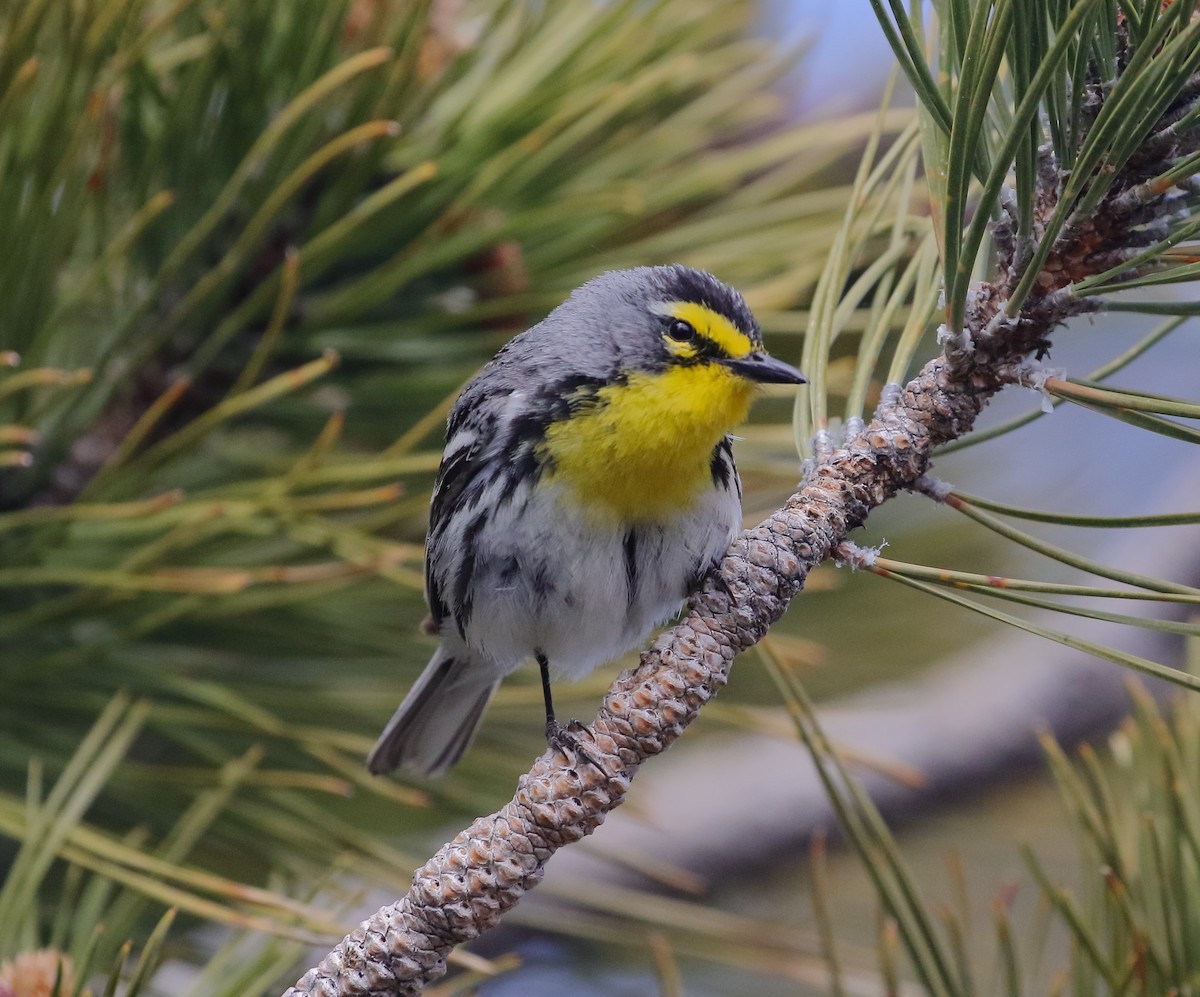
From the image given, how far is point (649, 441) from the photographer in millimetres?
1714

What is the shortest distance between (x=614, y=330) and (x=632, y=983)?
121 centimetres

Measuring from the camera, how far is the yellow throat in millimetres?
1712

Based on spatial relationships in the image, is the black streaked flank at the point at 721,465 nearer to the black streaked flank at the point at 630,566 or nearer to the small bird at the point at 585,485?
the small bird at the point at 585,485

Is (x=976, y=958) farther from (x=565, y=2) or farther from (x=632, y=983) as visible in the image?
(x=565, y=2)

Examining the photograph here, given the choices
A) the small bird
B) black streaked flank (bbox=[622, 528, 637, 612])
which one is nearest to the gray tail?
the small bird

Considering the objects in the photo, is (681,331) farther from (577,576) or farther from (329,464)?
(329,464)

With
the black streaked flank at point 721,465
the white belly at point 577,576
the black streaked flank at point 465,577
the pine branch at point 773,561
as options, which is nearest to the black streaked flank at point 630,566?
the white belly at point 577,576

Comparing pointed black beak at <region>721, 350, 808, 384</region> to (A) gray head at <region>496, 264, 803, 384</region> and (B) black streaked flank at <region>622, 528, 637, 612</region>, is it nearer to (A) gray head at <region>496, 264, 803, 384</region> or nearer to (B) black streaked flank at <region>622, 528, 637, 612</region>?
(A) gray head at <region>496, 264, 803, 384</region>

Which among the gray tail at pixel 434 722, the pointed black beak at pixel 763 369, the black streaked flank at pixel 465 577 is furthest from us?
the black streaked flank at pixel 465 577

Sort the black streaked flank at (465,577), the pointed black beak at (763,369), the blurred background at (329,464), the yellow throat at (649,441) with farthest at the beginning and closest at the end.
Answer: the black streaked flank at (465,577)
the yellow throat at (649,441)
the pointed black beak at (763,369)
the blurred background at (329,464)

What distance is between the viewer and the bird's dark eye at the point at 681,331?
1808 mm

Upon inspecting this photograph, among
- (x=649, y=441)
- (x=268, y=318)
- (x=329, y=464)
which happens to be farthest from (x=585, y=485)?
(x=268, y=318)

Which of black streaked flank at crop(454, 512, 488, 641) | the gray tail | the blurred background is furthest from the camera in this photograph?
black streaked flank at crop(454, 512, 488, 641)

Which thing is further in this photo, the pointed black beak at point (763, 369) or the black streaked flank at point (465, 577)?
the black streaked flank at point (465, 577)
